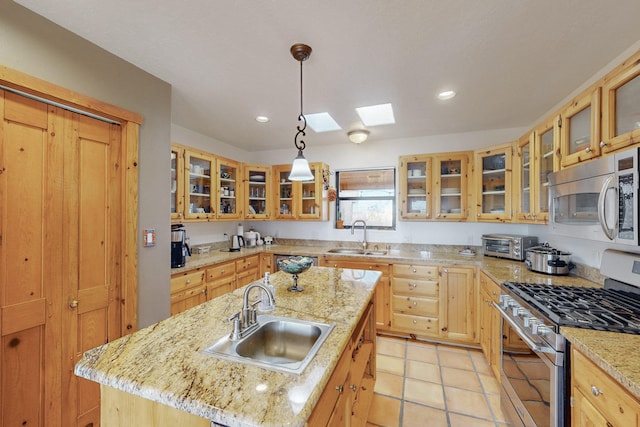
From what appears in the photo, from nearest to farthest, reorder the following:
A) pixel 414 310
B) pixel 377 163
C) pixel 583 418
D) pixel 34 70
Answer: pixel 583 418
pixel 34 70
pixel 414 310
pixel 377 163

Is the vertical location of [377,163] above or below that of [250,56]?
below

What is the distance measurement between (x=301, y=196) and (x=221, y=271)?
160cm

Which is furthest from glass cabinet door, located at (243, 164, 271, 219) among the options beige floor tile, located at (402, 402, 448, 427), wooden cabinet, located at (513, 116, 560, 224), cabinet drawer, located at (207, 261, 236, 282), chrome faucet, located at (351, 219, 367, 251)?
wooden cabinet, located at (513, 116, 560, 224)

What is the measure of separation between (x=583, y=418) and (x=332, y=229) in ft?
10.8

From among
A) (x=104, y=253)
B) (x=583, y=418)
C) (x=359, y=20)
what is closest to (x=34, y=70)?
(x=104, y=253)

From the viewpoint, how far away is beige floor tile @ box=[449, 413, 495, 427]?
6.20ft

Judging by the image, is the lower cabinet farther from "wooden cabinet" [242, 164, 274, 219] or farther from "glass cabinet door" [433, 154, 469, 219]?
"wooden cabinet" [242, 164, 274, 219]

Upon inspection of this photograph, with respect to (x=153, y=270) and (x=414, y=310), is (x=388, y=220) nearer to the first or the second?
(x=414, y=310)

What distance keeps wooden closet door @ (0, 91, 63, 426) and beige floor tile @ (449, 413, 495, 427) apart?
2652 mm

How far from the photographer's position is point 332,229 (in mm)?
4223

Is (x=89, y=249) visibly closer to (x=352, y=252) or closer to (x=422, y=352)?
(x=352, y=252)

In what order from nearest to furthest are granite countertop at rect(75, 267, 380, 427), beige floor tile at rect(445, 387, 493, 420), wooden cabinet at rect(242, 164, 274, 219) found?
1. granite countertop at rect(75, 267, 380, 427)
2. beige floor tile at rect(445, 387, 493, 420)
3. wooden cabinet at rect(242, 164, 274, 219)

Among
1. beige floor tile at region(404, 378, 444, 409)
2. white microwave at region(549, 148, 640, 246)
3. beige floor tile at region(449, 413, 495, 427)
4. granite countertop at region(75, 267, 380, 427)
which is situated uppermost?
white microwave at region(549, 148, 640, 246)

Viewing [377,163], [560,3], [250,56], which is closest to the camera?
[560,3]
